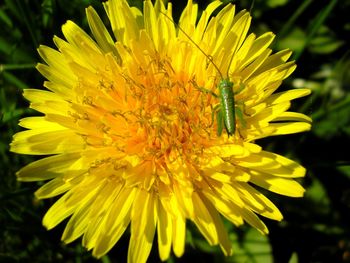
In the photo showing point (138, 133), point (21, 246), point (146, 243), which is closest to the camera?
point (146, 243)

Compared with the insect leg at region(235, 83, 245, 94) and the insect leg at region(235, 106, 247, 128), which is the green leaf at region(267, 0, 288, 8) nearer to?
the insect leg at region(235, 83, 245, 94)

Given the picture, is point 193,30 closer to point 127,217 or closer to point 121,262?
point 127,217

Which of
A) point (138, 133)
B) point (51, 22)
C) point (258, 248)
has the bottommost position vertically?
point (258, 248)

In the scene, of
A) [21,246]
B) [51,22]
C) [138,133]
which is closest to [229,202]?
[138,133]

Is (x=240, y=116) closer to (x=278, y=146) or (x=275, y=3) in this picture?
(x=278, y=146)

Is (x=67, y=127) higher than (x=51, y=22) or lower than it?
lower

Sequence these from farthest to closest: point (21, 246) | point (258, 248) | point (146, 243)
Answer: point (21, 246) → point (258, 248) → point (146, 243)

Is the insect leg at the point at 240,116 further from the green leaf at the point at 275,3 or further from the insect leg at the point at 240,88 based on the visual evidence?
the green leaf at the point at 275,3
